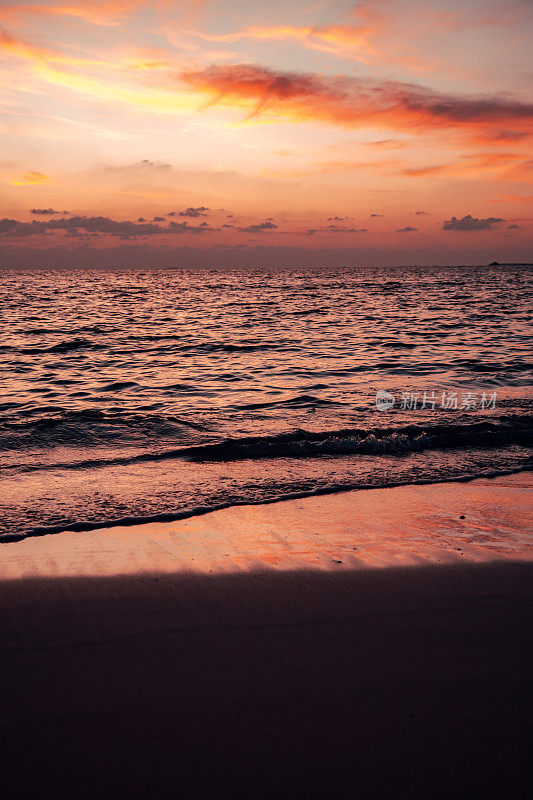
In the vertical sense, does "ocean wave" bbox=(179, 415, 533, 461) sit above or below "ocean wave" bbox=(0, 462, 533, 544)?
above

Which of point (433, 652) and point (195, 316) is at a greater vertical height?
point (195, 316)

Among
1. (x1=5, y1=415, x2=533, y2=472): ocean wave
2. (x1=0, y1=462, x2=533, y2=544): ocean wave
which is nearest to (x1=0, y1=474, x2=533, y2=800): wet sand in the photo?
(x1=0, y1=462, x2=533, y2=544): ocean wave

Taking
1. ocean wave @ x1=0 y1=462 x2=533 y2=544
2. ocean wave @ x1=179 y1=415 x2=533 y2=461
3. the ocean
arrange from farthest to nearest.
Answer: ocean wave @ x1=179 y1=415 x2=533 y2=461
the ocean
ocean wave @ x1=0 y1=462 x2=533 y2=544

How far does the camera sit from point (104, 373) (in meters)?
14.6

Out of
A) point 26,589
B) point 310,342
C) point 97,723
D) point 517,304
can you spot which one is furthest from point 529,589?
point 517,304

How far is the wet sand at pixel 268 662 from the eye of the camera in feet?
7.61

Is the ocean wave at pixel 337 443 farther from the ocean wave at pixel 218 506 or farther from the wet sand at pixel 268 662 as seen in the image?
the wet sand at pixel 268 662

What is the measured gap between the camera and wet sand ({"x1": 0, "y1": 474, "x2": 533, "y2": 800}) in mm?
2320

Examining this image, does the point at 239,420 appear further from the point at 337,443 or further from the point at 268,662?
the point at 268,662

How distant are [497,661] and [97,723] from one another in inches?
85.1

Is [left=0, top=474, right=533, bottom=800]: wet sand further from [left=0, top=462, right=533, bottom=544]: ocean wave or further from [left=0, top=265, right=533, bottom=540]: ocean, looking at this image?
[left=0, top=265, right=533, bottom=540]: ocean

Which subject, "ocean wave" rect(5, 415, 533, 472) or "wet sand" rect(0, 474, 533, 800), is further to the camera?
"ocean wave" rect(5, 415, 533, 472)

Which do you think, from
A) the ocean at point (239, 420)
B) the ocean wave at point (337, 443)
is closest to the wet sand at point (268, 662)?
the ocean at point (239, 420)

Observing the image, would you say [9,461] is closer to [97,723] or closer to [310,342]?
[97,723]
